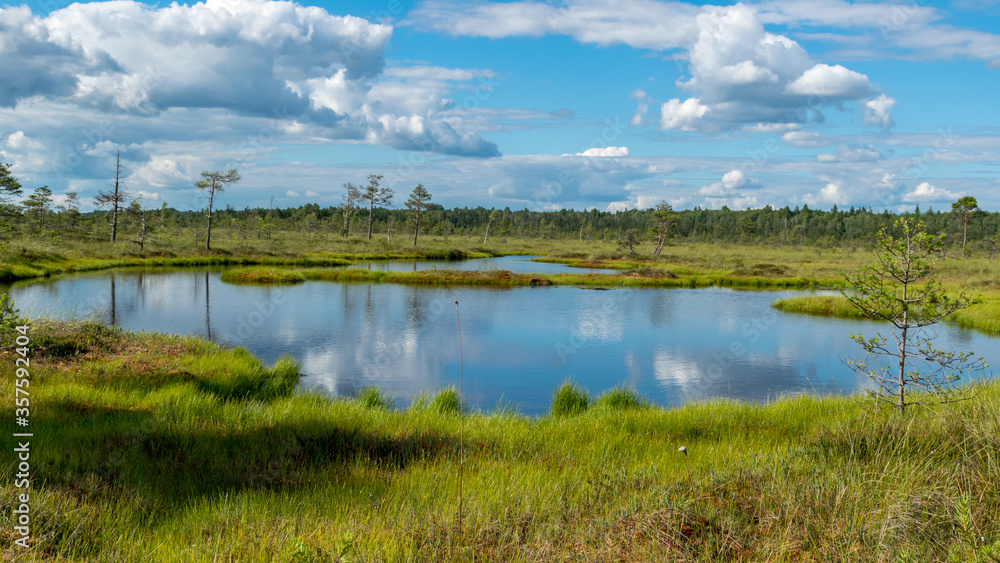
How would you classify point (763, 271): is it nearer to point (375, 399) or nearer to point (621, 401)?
point (621, 401)

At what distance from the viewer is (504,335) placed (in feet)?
74.1

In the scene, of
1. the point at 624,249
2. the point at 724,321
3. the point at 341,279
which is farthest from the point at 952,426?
the point at 624,249

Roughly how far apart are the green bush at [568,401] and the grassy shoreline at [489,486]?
1898 mm

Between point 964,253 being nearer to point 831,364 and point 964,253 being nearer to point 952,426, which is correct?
point 831,364

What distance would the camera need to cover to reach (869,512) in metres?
4.33

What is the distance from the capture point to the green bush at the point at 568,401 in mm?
11633

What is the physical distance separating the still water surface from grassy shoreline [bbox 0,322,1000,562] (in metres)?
4.91

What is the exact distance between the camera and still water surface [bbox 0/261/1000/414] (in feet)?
50.8

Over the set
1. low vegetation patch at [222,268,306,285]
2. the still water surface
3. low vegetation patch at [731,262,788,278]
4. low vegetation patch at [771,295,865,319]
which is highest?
low vegetation patch at [731,262,788,278]

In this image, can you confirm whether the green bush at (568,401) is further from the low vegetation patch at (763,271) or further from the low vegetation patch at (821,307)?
the low vegetation patch at (763,271)

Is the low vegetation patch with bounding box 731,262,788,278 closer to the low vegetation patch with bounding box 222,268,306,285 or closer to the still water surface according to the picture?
the still water surface

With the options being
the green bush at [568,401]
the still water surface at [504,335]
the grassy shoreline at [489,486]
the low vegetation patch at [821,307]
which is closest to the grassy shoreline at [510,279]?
the still water surface at [504,335]

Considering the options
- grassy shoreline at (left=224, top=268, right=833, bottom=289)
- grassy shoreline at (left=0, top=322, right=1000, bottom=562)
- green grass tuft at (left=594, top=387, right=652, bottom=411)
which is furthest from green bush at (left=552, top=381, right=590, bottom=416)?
grassy shoreline at (left=224, top=268, right=833, bottom=289)

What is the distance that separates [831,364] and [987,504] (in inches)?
605
